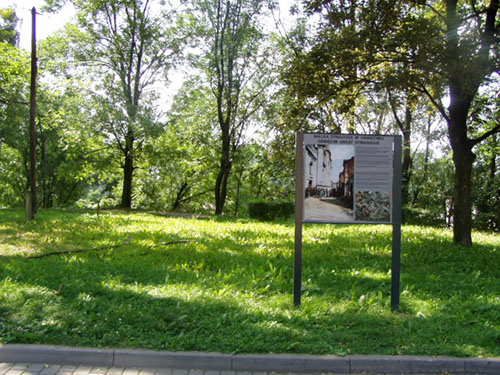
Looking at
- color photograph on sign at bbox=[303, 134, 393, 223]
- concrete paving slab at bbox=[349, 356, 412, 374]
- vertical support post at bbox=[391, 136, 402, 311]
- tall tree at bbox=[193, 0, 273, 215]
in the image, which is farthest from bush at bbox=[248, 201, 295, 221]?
concrete paving slab at bbox=[349, 356, 412, 374]

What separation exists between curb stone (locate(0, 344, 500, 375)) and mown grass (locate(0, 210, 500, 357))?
15 cm

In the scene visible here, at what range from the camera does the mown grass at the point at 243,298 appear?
15.1 ft

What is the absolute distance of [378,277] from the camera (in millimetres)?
7340

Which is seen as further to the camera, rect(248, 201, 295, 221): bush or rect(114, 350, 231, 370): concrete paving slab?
rect(248, 201, 295, 221): bush

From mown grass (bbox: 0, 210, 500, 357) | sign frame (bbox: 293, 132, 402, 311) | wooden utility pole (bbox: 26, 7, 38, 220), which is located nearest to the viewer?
mown grass (bbox: 0, 210, 500, 357)

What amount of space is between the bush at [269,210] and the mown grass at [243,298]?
9.19 metres

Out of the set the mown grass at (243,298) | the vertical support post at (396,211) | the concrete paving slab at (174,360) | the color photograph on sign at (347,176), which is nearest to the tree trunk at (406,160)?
the mown grass at (243,298)

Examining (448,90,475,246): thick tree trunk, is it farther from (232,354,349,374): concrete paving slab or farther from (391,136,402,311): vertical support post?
(232,354,349,374): concrete paving slab

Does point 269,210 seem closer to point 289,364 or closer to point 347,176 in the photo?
point 347,176

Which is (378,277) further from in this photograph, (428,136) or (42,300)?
(428,136)

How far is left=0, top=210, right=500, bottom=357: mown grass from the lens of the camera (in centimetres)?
461

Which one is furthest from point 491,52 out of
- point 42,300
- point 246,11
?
point 246,11

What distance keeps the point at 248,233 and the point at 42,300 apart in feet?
24.4

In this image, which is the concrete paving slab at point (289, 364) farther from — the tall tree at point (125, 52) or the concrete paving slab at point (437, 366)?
the tall tree at point (125, 52)
